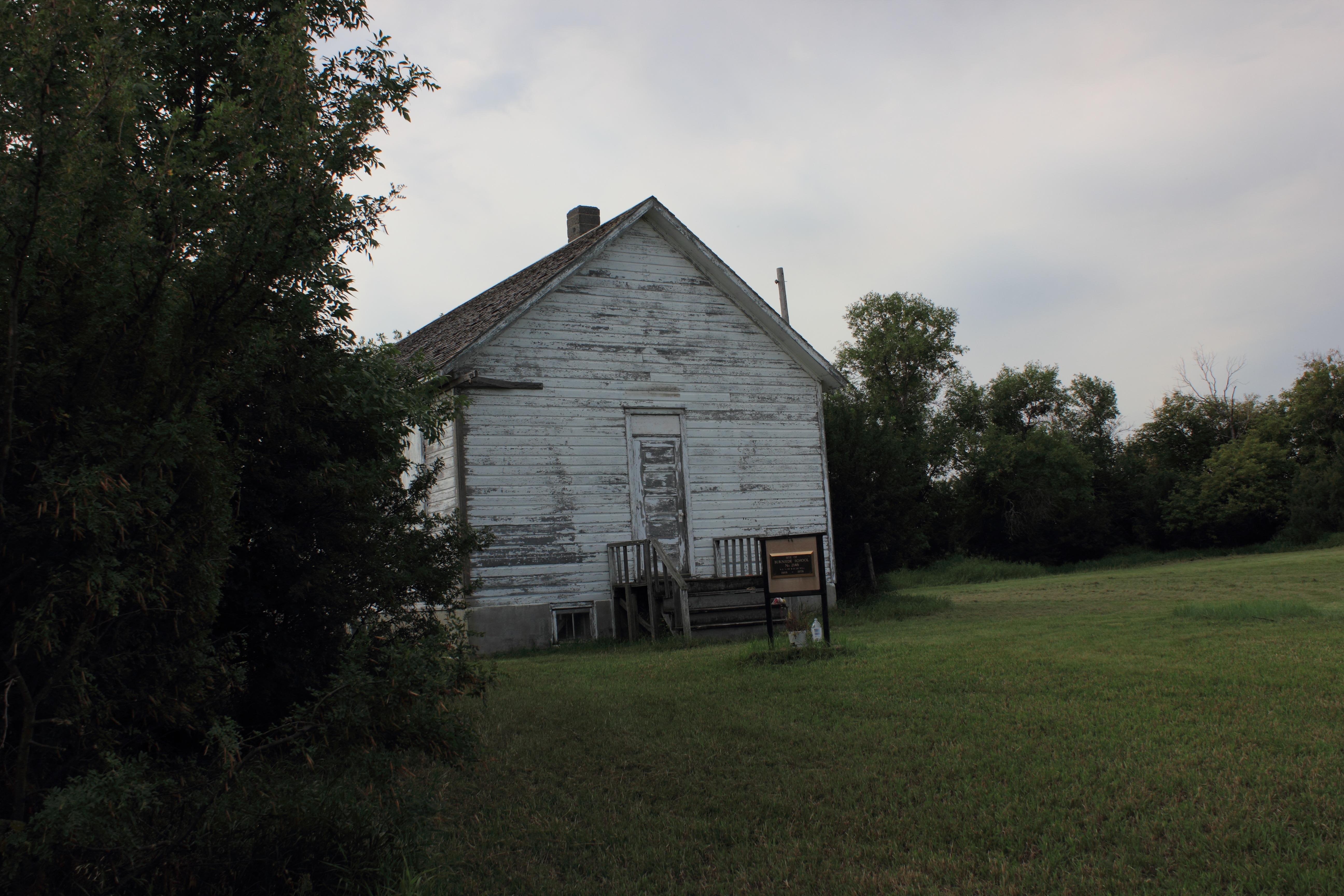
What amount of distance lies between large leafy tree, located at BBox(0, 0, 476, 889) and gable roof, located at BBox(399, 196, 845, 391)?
11.4m

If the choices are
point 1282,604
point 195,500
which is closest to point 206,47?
point 195,500

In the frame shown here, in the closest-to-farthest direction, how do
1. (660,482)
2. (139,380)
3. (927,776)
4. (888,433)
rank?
(139,380) < (927,776) < (660,482) < (888,433)

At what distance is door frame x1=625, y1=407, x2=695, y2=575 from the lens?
16812 mm

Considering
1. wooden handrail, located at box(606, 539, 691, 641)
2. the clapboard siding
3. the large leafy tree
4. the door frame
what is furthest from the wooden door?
the large leafy tree

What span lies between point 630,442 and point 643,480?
0.75 m

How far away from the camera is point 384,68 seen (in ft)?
20.6

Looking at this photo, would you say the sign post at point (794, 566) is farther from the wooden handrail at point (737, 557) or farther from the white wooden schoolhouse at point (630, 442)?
the wooden handrail at point (737, 557)

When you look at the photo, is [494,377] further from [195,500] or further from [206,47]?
[195,500]

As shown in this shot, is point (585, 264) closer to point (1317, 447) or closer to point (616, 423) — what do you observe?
point (616, 423)

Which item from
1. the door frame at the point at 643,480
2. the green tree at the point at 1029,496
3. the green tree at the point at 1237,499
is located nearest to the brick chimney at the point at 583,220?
the door frame at the point at 643,480

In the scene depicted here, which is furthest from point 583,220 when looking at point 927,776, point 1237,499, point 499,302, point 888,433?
point 1237,499

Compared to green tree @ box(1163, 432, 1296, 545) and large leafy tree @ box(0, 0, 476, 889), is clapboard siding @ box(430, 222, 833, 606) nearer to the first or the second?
large leafy tree @ box(0, 0, 476, 889)

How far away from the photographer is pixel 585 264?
1673 cm

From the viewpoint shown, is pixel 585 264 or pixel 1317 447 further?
pixel 1317 447
